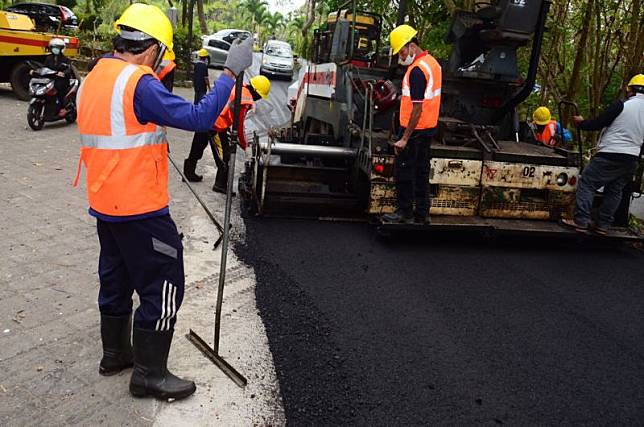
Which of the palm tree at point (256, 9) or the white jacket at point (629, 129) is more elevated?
the palm tree at point (256, 9)

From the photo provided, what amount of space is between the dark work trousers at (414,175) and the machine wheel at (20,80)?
864 centimetres

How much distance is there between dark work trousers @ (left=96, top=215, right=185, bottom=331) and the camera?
9.10 feet

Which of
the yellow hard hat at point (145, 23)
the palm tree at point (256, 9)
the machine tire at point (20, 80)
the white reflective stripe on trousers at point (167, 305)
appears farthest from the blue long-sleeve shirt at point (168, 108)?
the palm tree at point (256, 9)

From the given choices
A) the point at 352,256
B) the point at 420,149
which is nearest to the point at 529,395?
the point at 352,256

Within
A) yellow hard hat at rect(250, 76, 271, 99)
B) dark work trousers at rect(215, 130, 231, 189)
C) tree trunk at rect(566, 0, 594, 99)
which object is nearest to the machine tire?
dark work trousers at rect(215, 130, 231, 189)

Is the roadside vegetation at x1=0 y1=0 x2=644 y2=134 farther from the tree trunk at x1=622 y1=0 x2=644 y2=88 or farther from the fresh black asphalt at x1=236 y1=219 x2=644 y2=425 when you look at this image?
the fresh black asphalt at x1=236 y1=219 x2=644 y2=425

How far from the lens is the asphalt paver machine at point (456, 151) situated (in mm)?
5898

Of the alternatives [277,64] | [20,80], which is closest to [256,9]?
[277,64]

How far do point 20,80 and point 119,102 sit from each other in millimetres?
10120

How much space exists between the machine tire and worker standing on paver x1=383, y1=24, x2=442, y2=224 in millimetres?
8433

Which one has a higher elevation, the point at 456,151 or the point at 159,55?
the point at 159,55

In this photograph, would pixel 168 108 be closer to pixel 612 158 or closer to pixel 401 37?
pixel 401 37

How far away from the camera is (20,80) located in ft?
37.0

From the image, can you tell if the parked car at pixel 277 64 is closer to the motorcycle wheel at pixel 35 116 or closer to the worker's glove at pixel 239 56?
the motorcycle wheel at pixel 35 116
